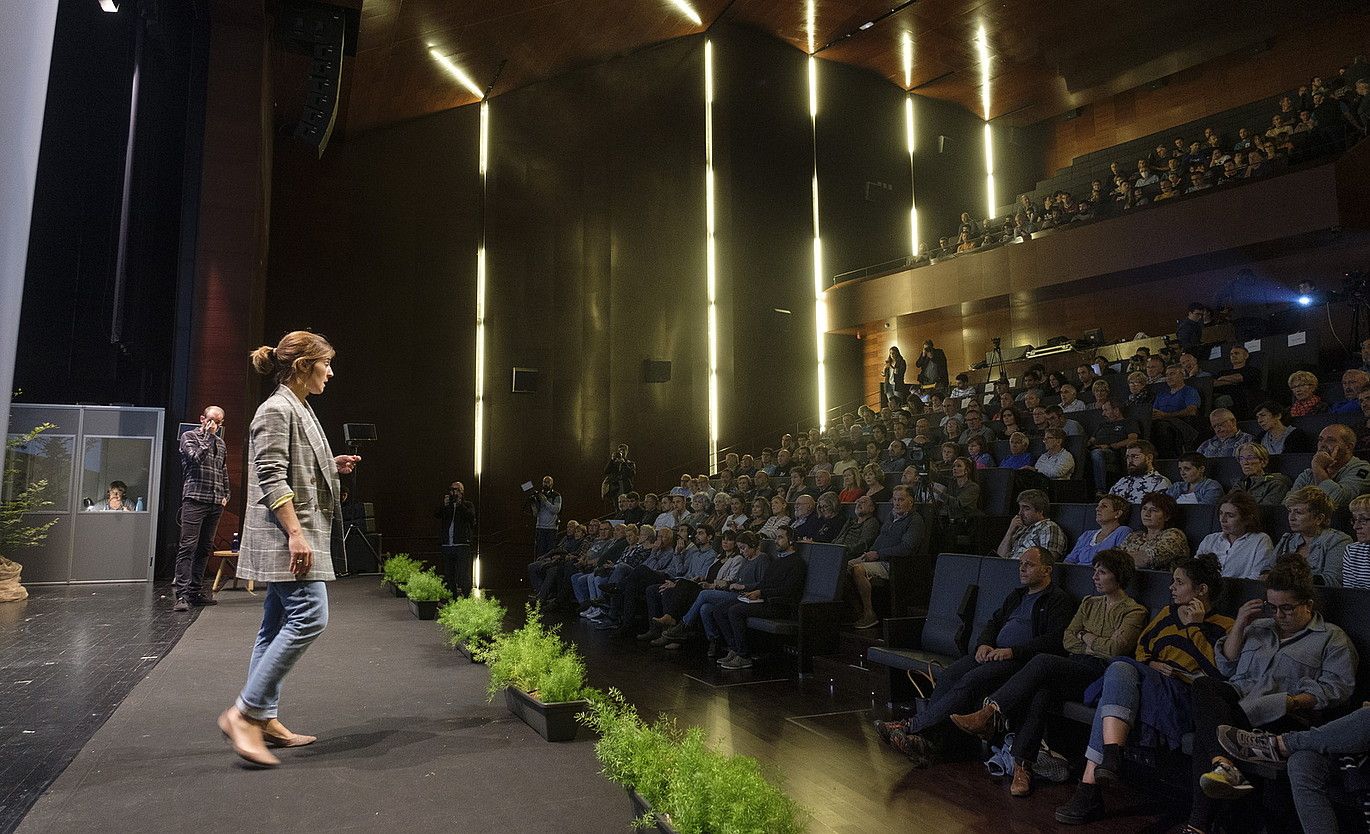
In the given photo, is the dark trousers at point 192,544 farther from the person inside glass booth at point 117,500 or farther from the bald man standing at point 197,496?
the person inside glass booth at point 117,500

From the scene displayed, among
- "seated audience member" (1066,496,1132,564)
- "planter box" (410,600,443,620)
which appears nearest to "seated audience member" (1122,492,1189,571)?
"seated audience member" (1066,496,1132,564)

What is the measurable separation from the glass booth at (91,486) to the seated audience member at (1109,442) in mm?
7424

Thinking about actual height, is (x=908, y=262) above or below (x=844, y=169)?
below

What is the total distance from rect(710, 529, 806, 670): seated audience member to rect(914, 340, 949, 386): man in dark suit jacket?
649 cm

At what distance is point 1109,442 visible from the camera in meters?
5.62

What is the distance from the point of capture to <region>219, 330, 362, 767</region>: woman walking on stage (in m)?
2.56

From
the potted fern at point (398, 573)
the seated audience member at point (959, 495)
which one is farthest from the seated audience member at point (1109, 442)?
the potted fern at point (398, 573)

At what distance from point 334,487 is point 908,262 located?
421 inches

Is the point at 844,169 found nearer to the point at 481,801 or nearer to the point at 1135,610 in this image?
the point at 1135,610

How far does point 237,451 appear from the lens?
8234mm

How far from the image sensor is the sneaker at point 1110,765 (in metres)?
2.54

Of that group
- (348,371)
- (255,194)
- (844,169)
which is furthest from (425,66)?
(844,169)

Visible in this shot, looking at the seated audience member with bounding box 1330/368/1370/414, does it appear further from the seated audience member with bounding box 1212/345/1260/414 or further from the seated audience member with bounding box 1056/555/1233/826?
the seated audience member with bounding box 1056/555/1233/826

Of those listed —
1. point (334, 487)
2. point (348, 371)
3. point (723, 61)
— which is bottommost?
point (334, 487)
